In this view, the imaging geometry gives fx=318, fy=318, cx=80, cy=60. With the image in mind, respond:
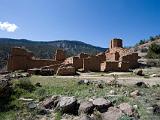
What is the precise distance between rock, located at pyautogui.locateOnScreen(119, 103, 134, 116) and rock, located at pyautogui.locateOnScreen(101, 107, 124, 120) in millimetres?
191

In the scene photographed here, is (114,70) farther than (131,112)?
Yes

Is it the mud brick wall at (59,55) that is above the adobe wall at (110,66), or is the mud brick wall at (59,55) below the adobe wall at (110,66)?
above

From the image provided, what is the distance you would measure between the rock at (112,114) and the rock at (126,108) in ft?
0.63

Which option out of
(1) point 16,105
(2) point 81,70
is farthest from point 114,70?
(1) point 16,105

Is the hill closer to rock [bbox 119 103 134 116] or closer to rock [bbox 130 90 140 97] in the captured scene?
rock [bbox 130 90 140 97]

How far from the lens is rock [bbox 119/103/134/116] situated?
37.7ft

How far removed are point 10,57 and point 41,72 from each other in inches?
262

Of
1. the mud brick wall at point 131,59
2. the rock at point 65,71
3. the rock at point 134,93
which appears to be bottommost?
the rock at point 134,93

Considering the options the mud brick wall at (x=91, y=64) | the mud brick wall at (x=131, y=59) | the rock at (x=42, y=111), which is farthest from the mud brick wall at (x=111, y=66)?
the rock at (x=42, y=111)

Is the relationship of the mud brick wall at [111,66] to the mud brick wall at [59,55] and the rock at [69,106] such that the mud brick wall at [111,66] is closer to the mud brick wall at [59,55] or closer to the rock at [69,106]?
the mud brick wall at [59,55]

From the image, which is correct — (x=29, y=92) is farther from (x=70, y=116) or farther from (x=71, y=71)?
(x=71, y=71)

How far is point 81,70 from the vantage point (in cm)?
2784

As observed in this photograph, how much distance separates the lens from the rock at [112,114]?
11349 millimetres

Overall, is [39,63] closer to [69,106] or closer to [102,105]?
[69,106]
